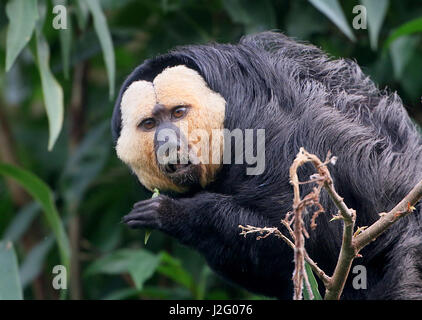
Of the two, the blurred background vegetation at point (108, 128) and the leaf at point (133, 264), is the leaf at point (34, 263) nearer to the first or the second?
the blurred background vegetation at point (108, 128)

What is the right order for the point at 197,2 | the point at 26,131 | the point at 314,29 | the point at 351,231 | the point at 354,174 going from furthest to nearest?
1. the point at 26,131
2. the point at 197,2
3. the point at 314,29
4. the point at 354,174
5. the point at 351,231

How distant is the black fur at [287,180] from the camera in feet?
11.1

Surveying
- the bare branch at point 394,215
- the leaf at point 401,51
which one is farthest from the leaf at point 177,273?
the bare branch at point 394,215

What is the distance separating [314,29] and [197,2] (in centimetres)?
97

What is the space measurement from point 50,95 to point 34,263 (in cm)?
153

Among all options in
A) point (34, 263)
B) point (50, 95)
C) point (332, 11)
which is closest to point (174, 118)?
point (50, 95)

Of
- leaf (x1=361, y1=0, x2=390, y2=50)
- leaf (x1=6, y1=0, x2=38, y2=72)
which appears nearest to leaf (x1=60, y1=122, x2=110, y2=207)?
leaf (x1=6, y1=0, x2=38, y2=72)

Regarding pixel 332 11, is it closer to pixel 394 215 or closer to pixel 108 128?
pixel 108 128

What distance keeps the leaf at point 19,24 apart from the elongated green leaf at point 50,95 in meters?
0.16

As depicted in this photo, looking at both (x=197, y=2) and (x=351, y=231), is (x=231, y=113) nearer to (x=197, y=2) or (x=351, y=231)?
(x=351, y=231)

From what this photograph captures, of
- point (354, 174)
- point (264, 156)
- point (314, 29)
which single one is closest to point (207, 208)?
point (264, 156)

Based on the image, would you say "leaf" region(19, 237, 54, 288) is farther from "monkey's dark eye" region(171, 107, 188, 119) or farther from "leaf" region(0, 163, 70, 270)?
"monkey's dark eye" region(171, 107, 188, 119)

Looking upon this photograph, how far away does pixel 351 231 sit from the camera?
7.55 feet

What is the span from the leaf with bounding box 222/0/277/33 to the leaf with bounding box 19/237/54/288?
1.96 m
